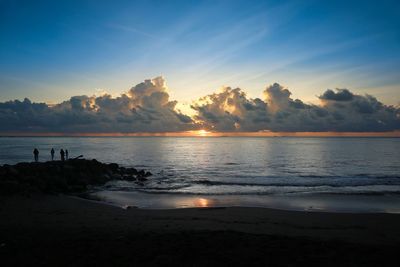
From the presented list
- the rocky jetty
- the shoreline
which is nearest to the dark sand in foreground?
the shoreline

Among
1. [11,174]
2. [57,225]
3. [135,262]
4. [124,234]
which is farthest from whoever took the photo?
[11,174]

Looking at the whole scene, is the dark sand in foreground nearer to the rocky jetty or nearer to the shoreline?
the shoreline

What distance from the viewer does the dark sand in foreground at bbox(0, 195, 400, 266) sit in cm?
784

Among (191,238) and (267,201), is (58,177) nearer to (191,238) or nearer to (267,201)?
(267,201)

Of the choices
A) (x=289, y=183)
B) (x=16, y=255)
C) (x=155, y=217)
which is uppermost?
(x=16, y=255)

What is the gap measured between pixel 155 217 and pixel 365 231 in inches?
354

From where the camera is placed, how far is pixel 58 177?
Result: 79.2ft

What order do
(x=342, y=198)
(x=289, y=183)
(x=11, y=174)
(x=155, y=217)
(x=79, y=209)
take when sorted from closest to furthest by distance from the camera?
(x=155, y=217), (x=79, y=209), (x=342, y=198), (x=11, y=174), (x=289, y=183)

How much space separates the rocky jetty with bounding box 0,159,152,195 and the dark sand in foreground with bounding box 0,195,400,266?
4.21m

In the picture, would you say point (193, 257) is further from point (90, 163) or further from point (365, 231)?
point (90, 163)

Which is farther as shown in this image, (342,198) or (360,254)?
(342,198)

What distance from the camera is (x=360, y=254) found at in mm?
8406

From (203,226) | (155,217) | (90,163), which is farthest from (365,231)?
(90,163)

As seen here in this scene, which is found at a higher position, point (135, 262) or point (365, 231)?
point (135, 262)
